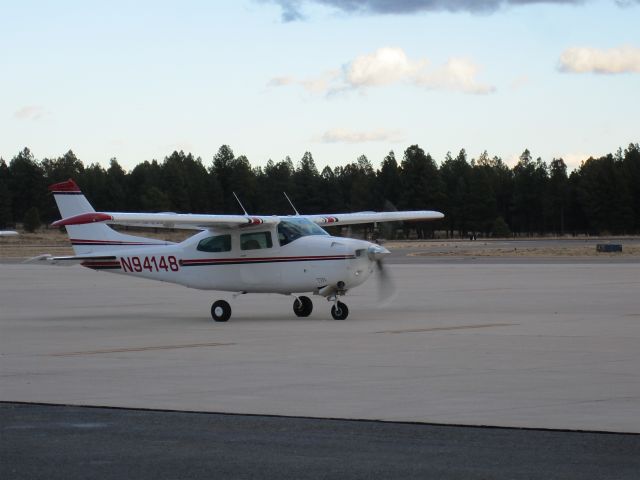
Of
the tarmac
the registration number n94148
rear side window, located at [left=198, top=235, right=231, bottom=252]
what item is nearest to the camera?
the tarmac

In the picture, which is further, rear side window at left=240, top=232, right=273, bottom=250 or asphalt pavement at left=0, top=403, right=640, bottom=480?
rear side window at left=240, top=232, right=273, bottom=250

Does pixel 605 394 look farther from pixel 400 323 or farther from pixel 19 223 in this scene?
pixel 19 223

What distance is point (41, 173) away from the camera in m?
164

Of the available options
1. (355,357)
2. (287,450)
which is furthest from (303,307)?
(287,450)

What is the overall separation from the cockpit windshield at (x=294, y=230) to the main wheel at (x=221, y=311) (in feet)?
5.88

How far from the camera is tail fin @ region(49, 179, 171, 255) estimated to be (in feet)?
91.1

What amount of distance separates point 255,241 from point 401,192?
118m

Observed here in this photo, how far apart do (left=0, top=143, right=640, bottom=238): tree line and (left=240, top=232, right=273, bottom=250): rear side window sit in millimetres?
106554

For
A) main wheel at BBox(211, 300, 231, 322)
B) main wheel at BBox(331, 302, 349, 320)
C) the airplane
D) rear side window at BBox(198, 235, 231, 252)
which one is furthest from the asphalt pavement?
rear side window at BBox(198, 235, 231, 252)

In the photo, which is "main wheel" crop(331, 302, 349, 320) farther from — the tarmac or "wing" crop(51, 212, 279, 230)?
"wing" crop(51, 212, 279, 230)

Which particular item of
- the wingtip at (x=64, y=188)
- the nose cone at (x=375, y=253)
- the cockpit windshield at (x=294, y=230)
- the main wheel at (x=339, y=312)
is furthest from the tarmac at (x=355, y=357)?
the wingtip at (x=64, y=188)

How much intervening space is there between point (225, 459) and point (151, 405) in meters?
3.24

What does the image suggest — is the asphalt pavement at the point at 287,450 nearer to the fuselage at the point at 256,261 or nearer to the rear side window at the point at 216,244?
the fuselage at the point at 256,261

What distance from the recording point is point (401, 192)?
14288cm
